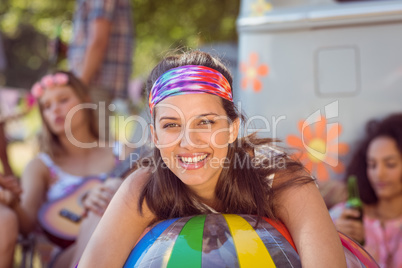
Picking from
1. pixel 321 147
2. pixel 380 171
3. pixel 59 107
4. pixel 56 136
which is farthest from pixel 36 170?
pixel 380 171

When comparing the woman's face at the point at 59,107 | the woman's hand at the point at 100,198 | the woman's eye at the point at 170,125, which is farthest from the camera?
the woman's face at the point at 59,107

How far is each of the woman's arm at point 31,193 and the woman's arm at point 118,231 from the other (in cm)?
128

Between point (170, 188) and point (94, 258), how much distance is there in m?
0.43

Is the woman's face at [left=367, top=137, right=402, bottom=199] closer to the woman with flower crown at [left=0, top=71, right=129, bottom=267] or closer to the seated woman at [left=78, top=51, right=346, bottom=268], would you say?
the seated woman at [left=78, top=51, right=346, bottom=268]

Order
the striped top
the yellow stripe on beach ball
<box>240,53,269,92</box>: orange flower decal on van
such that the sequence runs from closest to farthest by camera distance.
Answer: the yellow stripe on beach ball, <box>240,53,269,92</box>: orange flower decal on van, the striped top

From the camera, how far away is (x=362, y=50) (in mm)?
3834

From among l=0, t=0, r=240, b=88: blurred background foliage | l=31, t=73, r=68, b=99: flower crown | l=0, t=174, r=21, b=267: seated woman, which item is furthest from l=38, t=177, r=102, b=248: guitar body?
l=0, t=0, r=240, b=88: blurred background foliage

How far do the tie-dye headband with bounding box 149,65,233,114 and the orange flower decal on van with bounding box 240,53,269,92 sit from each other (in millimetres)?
1833

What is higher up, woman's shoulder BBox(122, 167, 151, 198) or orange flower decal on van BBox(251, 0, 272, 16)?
orange flower decal on van BBox(251, 0, 272, 16)

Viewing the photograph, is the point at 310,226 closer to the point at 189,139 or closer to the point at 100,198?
the point at 189,139

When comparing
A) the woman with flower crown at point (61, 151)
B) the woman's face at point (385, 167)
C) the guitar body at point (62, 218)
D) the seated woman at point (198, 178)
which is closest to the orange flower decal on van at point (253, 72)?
the woman's face at point (385, 167)

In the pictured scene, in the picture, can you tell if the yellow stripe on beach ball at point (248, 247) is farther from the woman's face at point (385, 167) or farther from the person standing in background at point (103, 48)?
the person standing in background at point (103, 48)

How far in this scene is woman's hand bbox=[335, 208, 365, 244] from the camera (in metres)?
3.23

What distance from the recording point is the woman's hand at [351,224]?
3.23m
